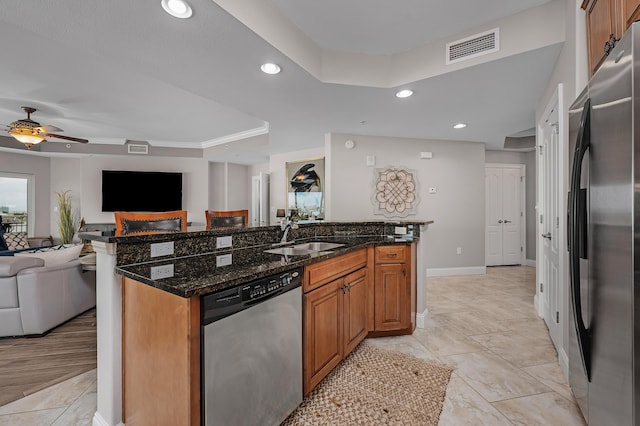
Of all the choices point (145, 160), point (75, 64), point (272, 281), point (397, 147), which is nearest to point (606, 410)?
point (272, 281)

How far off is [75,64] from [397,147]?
4281mm

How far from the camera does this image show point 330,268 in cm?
199

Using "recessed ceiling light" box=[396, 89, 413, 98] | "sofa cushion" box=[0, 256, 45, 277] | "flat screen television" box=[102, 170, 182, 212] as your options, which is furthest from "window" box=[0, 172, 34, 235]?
"recessed ceiling light" box=[396, 89, 413, 98]

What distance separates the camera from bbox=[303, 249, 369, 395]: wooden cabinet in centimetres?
177

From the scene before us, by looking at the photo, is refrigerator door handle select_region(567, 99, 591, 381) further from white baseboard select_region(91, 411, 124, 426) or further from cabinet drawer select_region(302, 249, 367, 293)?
white baseboard select_region(91, 411, 124, 426)

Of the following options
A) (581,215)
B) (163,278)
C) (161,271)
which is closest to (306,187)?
(161,271)

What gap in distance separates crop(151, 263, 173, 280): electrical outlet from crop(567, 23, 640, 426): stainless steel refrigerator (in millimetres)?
1777

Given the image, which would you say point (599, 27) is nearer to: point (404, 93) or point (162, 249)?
point (404, 93)

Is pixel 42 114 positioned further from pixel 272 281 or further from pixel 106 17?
pixel 272 281

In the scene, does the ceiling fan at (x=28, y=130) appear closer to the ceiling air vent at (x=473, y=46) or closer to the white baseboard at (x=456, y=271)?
the ceiling air vent at (x=473, y=46)

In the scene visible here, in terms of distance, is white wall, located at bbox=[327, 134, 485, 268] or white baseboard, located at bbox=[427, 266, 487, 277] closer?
Answer: white wall, located at bbox=[327, 134, 485, 268]

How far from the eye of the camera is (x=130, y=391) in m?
1.46

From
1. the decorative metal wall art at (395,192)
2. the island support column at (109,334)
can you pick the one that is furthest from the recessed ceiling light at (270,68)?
the decorative metal wall art at (395,192)

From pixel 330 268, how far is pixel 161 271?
103cm
